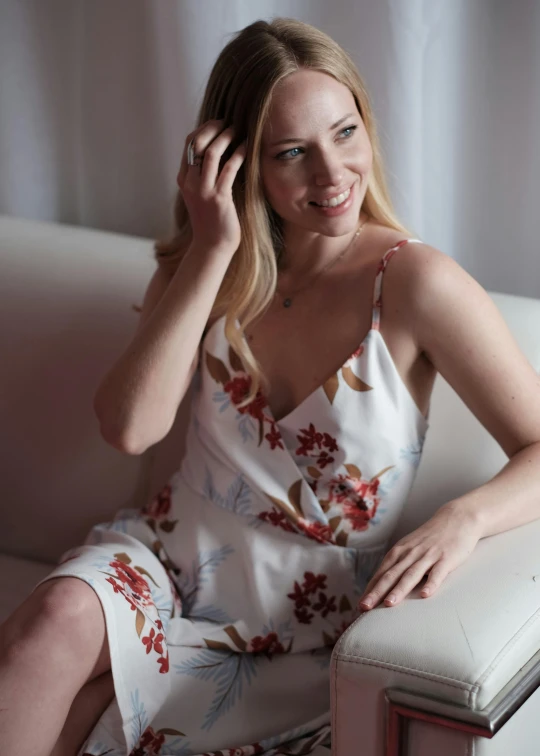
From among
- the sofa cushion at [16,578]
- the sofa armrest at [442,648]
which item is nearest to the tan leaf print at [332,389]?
the sofa armrest at [442,648]

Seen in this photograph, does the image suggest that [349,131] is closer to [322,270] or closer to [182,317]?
[322,270]

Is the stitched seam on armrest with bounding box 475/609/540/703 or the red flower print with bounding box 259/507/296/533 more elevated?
the stitched seam on armrest with bounding box 475/609/540/703

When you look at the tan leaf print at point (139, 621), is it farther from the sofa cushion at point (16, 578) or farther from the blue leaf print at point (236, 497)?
the sofa cushion at point (16, 578)

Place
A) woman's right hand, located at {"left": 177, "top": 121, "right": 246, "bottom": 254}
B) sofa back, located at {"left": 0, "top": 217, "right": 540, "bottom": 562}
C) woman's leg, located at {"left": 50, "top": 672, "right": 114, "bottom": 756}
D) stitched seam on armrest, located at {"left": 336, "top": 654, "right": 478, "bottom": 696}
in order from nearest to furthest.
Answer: stitched seam on armrest, located at {"left": 336, "top": 654, "right": 478, "bottom": 696} → woman's leg, located at {"left": 50, "top": 672, "right": 114, "bottom": 756} → woman's right hand, located at {"left": 177, "top": 121, "right": 246, "bottom": 254} → sofa back, located at {"left": 0, "top": 217, "right": 540, "bottom": 562}

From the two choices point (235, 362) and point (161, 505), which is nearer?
point (235, 362)

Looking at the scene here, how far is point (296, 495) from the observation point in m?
1.44

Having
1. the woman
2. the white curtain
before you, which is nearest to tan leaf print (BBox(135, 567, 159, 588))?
the woman

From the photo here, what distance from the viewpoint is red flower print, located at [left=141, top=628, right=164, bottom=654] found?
133 centimetres

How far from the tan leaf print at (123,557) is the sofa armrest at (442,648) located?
0.46 metres

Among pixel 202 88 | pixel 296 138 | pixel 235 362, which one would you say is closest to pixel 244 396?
pixel 235 362

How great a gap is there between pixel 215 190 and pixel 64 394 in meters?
0.57

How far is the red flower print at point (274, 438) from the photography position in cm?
144

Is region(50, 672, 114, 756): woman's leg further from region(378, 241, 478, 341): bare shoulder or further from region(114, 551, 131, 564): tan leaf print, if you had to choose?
region(378, 241, 478, 341): bare shoulder

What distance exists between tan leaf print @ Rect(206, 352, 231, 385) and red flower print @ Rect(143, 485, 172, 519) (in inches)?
8.4
